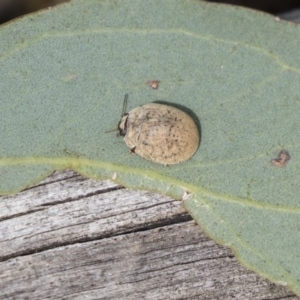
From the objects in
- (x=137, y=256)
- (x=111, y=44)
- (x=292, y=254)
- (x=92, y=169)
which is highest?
(x=111, y=44)

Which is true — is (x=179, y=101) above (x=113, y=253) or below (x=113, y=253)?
above

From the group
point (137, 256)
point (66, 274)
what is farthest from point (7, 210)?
point (137, 256)

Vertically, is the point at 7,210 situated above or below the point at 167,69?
below

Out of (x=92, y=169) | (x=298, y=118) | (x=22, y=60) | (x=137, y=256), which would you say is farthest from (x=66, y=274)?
(x=298, y=118)

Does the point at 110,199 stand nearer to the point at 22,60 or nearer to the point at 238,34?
the point at 22,60

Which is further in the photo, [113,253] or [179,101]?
[179,101]
